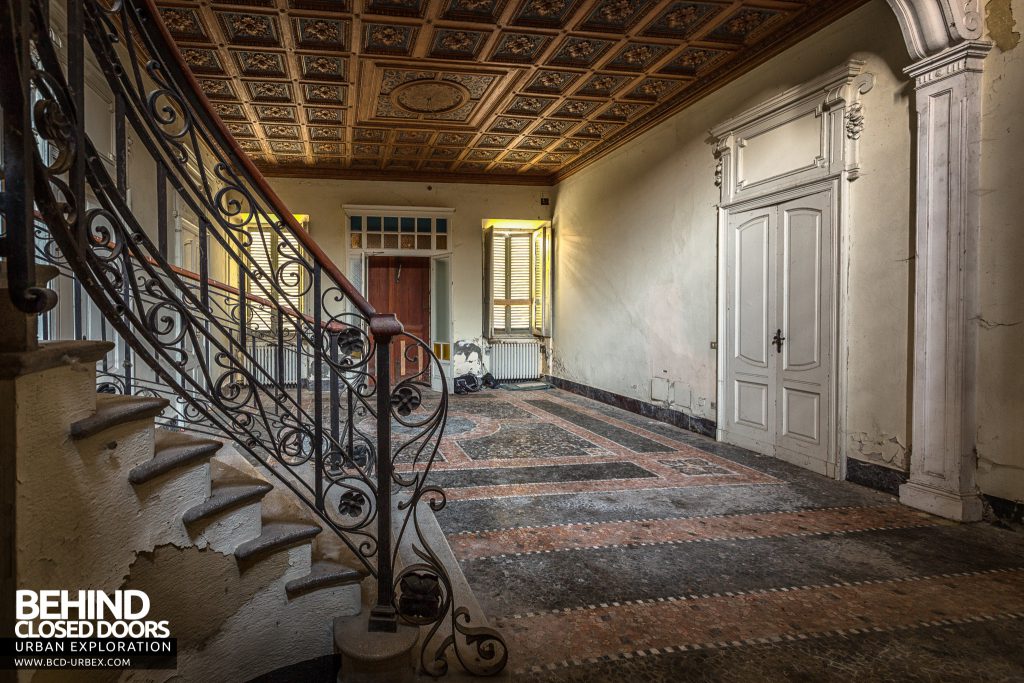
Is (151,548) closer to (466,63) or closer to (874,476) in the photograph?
(874,476)

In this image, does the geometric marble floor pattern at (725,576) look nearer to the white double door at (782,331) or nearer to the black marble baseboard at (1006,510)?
the black marble baseboard at (1006,510)

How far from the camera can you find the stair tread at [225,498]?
67.2 inches

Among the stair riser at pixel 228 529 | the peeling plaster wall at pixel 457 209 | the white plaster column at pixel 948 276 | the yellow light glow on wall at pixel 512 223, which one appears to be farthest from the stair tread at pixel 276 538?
the yellow light glow on wall at pixel 512 223

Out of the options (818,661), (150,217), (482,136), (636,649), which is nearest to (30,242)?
(636,649)

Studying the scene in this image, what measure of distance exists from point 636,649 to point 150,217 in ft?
18.8

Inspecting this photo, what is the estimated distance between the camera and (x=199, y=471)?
1747 millimetres

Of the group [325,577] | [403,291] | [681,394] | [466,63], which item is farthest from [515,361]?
[325,577]

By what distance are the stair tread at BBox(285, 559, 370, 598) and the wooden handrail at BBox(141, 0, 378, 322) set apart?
2.95 ft

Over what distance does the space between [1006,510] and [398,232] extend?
808 cm

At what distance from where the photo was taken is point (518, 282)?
948 centimetres

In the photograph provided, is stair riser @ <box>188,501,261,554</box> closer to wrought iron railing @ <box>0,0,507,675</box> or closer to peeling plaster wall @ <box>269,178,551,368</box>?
wrought iron railing @ <box>0,0,507,675</box>

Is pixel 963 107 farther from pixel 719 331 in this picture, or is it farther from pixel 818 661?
pixel 818 661

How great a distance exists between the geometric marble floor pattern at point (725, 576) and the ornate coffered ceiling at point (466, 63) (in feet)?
11.7

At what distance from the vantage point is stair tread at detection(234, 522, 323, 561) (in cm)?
181
